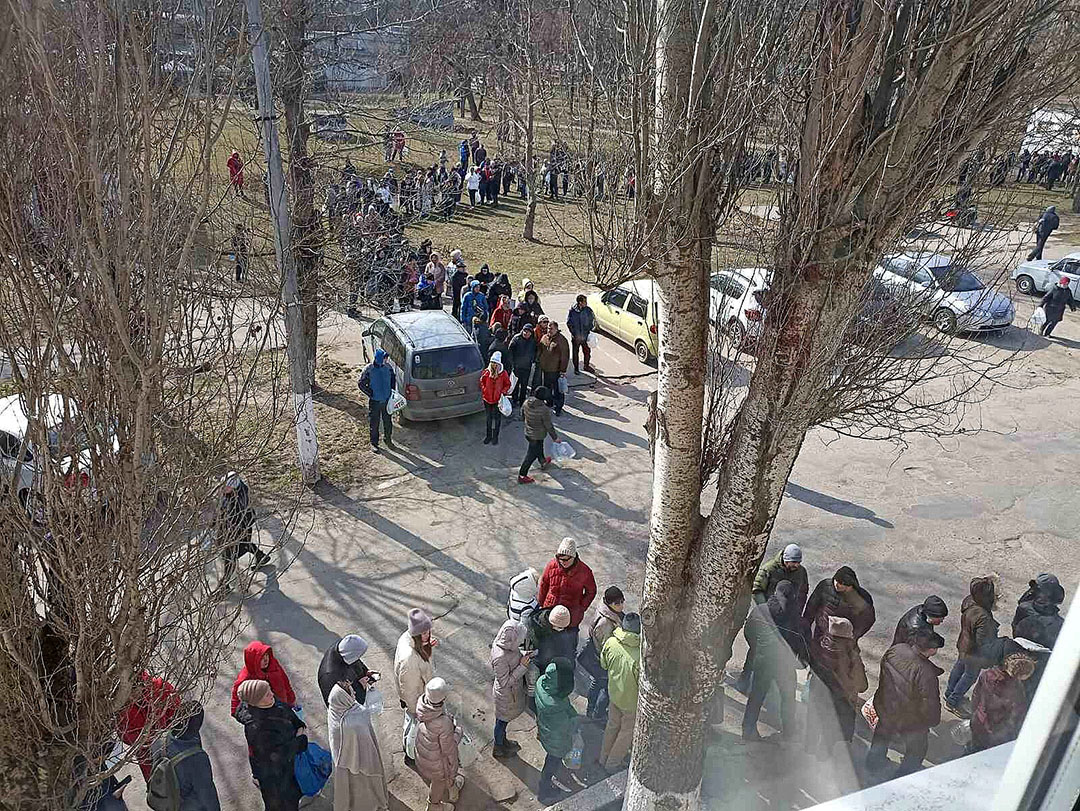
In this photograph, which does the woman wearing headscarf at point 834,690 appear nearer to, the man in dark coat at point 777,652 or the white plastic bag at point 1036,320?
the man in dark coat at point 777,652

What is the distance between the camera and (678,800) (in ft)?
17.8

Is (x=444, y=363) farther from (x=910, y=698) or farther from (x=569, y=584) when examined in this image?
(x=910, y=698)

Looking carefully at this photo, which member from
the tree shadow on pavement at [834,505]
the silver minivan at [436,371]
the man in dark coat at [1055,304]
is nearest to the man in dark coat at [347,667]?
the silver minivan at [436,371]

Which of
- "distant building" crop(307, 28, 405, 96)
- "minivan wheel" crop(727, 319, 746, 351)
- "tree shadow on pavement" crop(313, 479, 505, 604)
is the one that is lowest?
"tree shadow on pavement" crop(313, 479, 505, 604)

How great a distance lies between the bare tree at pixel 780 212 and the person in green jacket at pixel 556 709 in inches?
24.6

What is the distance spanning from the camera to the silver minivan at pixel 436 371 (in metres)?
11.6

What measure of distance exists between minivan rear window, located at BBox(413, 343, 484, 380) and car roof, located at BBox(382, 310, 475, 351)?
0.29 feet

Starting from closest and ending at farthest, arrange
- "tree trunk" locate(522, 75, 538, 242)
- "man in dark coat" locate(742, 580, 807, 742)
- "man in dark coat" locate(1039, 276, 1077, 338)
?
1. "man in dark coat" locate(742, 580, 807, 742)
2. "man in dark coat" locate(1039, 276, 1077, 338)
3. "tree trunk" locate(522, 75, 538, 242)

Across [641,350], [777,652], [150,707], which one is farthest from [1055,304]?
[150,707]

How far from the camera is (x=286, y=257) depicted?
8680mm

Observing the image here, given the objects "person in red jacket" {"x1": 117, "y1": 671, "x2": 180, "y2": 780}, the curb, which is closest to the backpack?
"person in red jacket" {"x1": 117, "y1": 671, "x2": 180, "y2": 780}

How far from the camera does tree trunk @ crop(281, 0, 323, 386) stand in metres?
9.92

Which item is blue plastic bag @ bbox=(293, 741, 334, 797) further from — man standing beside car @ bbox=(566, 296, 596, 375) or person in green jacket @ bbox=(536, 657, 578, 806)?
man standing beside car @ bbox=(566, 296, 596, 375)

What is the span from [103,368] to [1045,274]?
20.8 metres
